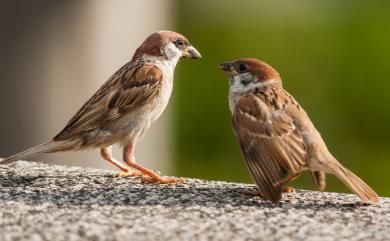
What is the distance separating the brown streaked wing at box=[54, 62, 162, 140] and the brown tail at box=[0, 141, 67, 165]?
47 mm

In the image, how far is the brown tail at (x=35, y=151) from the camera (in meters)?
5.20

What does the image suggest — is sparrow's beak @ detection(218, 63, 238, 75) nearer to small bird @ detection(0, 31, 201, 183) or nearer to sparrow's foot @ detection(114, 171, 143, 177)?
small bird @ detection(0, 31, 201, 183)

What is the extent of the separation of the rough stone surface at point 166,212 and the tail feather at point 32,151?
92 millimetres

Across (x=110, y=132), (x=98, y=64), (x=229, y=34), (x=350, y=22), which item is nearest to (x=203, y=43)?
(x=229, y=34)

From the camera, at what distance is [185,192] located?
192 inches

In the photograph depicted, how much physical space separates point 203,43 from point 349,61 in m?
1.41

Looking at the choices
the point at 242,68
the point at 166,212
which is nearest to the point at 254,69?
the point at 242,68

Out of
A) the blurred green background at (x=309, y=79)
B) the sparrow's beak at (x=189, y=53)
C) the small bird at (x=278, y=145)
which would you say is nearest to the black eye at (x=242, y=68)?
the small bird at (x=278, y=145)

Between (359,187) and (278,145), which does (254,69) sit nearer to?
(278,145)

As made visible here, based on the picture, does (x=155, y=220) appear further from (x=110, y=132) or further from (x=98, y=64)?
(x=98, y=64)

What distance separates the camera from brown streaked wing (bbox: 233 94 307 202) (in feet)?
15.4

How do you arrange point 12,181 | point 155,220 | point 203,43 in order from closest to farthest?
point 155,220, point 12,181, point 203,43

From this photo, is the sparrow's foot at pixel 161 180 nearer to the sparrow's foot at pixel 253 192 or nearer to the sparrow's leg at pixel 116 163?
the sparrow's leg at pixel 116 163

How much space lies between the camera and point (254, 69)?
551 centimetres
